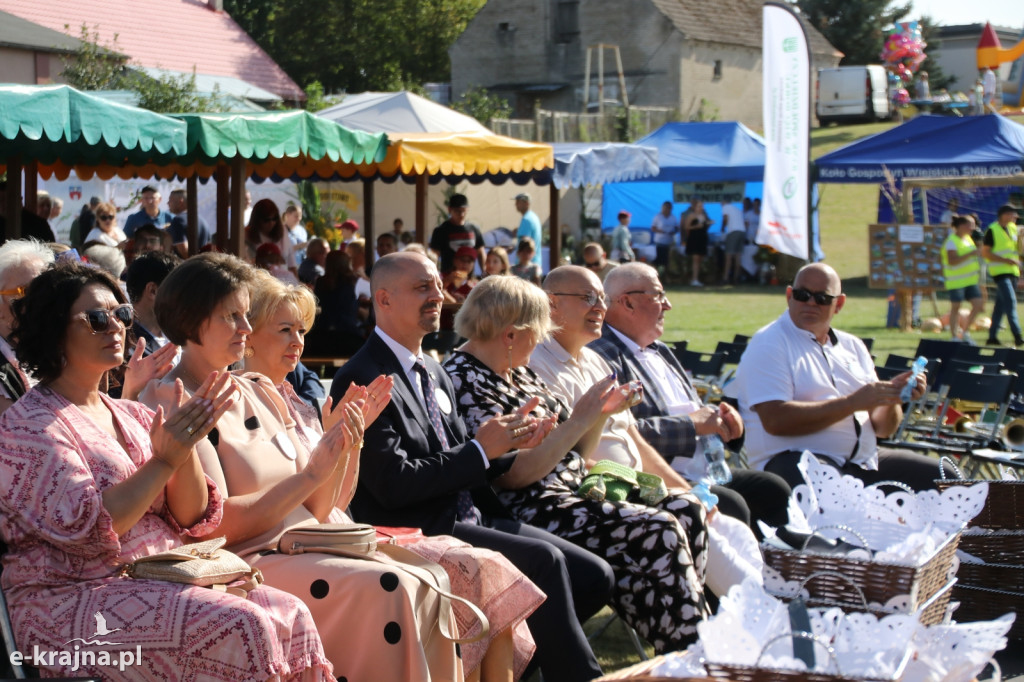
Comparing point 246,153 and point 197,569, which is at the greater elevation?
point 246,153

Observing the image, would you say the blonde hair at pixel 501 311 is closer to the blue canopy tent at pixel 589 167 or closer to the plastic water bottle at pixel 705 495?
the plastic water bottle at pixel 705 495

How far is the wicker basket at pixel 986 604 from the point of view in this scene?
4.36 meters

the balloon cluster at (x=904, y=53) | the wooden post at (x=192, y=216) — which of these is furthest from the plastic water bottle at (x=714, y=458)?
the balloon cluster at (x=904, y=53)

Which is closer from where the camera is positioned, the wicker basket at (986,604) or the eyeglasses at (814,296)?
the wicker basket at (986,604)

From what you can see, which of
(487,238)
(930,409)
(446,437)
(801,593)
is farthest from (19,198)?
(487,238)

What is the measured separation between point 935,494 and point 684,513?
3.79 ft

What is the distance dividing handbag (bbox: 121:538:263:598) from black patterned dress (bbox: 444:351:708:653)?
1556mm

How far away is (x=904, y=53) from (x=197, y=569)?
5119 centimetres

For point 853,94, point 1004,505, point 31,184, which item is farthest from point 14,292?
point 853,94

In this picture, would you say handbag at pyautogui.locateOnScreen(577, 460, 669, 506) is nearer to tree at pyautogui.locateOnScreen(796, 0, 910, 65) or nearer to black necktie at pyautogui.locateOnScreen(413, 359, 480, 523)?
black necktie at pyautogui.locateOnScreen(413, 359, 480, 523)

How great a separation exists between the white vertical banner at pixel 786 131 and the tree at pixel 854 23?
4926cm

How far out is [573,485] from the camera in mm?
4527

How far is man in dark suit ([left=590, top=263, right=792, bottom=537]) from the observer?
16.8 feet

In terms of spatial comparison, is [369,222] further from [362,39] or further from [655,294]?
[362,39]
